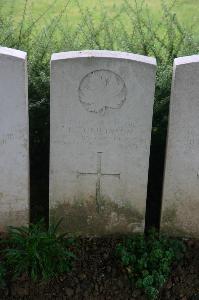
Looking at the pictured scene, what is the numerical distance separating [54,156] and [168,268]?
4.22ft

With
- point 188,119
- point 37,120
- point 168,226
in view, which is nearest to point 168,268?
point 168,226

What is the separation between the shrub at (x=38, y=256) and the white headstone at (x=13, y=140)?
315 mm

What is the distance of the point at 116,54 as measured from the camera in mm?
4270

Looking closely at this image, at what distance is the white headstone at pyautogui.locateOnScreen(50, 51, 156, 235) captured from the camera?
4277 millimetres

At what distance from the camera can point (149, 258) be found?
4.75 meters

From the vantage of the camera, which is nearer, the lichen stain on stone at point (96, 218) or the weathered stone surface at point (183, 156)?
→ the weathered stone surface at point (183, 156)

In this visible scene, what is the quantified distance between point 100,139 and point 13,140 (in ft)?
2.26

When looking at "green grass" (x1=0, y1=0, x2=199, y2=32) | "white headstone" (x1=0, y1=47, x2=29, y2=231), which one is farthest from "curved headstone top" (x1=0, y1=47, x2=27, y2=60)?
"green grass" (x1=0, y1=0, x2=199, y2=32)

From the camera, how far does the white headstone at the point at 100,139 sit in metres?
4.28

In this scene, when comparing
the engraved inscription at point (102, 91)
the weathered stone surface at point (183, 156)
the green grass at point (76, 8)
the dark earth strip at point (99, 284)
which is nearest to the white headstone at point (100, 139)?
the engraved inscription at point (102, 91)

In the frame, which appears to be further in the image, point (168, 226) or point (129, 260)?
point (168, 226)

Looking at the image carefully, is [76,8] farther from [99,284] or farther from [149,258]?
[99,284]

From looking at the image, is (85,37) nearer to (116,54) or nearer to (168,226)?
(116,54)

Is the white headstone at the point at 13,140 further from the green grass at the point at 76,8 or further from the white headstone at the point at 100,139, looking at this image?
the green grass at the point at 76,8
